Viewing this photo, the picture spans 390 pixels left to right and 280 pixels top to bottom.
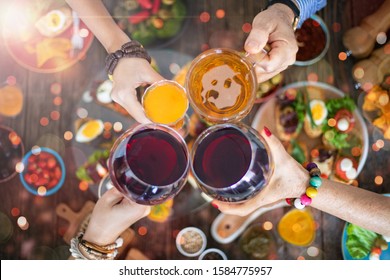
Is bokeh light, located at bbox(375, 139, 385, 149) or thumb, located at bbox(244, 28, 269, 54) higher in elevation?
thumb, located at bbox(244, 28, 269, 54)

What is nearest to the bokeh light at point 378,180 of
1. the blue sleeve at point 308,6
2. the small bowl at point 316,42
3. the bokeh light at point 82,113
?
the small bowl at point 316,42

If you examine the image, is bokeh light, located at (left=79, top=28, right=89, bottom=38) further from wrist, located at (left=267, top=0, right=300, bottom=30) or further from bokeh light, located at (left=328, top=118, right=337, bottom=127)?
bokeh light, located at (left=328, top=118, right=337, bottom=127)

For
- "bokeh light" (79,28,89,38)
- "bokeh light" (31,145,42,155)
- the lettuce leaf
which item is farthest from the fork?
the lettuce leaf

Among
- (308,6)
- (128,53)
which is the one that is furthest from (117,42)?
(308,6)

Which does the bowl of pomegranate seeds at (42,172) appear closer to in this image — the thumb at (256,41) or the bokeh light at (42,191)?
the bokeh light at (42,191)
